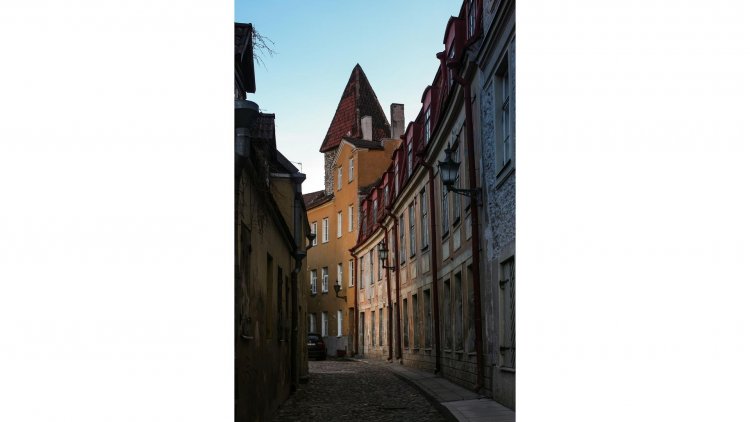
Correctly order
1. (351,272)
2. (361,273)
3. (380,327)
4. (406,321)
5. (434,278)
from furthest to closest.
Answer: (351,272), (361,273), (380,327), (406,321), (434,278)

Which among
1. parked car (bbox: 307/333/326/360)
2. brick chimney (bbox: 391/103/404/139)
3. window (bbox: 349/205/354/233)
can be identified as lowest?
parked car (bbox: 307/333/326/360)

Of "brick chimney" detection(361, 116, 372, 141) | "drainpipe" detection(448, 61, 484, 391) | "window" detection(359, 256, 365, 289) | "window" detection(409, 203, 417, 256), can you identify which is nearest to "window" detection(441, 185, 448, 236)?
"drainpipe" detection(448, 61, 484, 391)

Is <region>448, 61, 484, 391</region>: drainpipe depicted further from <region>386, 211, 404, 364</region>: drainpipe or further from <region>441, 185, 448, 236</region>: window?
<region>386, 211, 404, 364</region>: drainpipe

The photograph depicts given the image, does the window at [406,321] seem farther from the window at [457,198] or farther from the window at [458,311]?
the window at [457,198]

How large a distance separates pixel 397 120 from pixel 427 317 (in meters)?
15.8

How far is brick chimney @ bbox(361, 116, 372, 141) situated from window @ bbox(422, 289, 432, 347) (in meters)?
17.8

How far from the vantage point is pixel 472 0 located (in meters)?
15.2

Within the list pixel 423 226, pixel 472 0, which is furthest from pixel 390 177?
pixel 472 0

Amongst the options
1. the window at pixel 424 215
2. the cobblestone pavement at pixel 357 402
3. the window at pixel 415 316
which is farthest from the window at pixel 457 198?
the window at pixel 415 316

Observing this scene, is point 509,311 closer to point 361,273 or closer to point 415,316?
point 415,316

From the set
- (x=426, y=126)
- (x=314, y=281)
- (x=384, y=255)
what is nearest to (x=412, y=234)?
(x=426, y=126)

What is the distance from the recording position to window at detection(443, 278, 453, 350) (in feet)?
59.8

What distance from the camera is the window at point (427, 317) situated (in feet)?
69.4

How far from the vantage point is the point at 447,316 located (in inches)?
736
